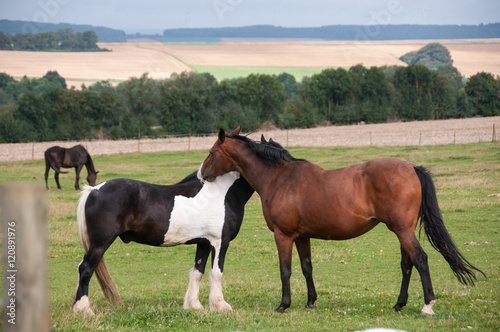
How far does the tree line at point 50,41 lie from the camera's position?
11718 cm

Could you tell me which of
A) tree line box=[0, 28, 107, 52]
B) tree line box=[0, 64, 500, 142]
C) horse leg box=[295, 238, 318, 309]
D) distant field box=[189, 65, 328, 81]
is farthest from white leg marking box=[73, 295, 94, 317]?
tree line box=[0, 28, 107, 52]

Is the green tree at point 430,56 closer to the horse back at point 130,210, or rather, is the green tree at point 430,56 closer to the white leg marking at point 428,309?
the white leg marking at point 428,309

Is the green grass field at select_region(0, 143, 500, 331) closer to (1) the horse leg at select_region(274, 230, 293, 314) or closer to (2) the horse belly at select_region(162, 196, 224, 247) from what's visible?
(1) the horse leg at select_region(274, 230, 293, 314)

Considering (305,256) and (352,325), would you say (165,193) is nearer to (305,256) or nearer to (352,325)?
(305,256)

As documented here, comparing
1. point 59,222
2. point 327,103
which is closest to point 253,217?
point 59,222

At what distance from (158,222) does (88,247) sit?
1.00 m

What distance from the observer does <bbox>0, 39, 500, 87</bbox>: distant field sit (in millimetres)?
96875

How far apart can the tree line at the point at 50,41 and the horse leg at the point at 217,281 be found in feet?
404

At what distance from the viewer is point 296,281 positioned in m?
9.22

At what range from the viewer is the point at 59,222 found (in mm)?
15148

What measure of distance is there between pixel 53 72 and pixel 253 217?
81402 millimetres

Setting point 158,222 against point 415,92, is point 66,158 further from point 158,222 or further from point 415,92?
point 415,92

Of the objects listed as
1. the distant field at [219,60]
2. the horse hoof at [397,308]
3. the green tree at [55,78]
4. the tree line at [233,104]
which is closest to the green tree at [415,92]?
the tree line at [233,104]

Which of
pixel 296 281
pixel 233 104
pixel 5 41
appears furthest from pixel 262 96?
pixel 5 41
